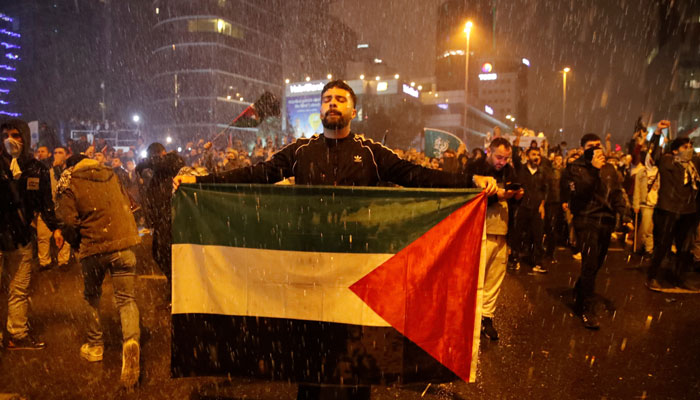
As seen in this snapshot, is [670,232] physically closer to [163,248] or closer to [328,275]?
[328,275]

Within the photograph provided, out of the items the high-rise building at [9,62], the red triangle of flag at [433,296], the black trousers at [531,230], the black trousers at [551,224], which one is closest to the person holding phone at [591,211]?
the black trousers at [531,230]

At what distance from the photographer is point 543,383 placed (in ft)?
13.2

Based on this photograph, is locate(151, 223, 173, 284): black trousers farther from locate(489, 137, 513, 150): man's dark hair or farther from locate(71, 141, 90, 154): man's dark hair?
locate(489, 137, 513, 150): man's dark hair

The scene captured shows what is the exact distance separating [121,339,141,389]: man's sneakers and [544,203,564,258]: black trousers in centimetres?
810

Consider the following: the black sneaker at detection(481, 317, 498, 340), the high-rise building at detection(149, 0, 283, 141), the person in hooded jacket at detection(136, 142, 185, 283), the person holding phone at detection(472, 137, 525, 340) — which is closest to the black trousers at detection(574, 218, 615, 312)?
the person holding phone at detection(472, 137, 525, 340)

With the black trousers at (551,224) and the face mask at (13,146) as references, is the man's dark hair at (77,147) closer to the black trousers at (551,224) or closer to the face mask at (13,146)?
the face mask at (13,146)

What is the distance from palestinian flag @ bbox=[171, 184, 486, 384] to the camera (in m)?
2.96

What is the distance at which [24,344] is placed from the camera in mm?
4742

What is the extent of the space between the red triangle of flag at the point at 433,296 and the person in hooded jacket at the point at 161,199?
381 centimetres

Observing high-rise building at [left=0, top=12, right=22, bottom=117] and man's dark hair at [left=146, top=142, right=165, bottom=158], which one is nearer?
man's dark hair at [left=146, top=142, right=165, bottom=158]

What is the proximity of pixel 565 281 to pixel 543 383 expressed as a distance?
4.28 metres

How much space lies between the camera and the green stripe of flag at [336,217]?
3029 mm

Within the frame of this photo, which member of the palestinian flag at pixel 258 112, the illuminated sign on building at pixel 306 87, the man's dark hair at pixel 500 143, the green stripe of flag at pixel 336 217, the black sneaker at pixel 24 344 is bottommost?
the black sneaker at pixel 24 344

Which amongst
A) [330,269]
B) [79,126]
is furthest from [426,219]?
[79,126]
